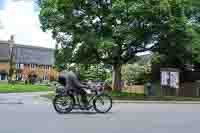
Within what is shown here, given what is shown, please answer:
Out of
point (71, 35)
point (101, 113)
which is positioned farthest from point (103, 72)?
point (101, 113)

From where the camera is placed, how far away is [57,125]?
13.3m

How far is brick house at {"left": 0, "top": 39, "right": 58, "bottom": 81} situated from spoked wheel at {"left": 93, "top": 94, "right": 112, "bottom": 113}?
101m

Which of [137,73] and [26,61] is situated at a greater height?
[26,61]

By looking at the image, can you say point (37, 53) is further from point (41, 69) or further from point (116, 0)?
point (116, 0)

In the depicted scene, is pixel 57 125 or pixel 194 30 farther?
pixel 194 30

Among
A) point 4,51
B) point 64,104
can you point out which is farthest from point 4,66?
point 64,104

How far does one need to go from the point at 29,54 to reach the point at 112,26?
9275cm

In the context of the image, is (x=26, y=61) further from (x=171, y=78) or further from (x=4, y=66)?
(x=171, y=78)

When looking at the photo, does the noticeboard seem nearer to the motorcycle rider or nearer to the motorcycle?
the motorcycle

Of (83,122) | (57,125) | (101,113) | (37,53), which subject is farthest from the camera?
(37,53)

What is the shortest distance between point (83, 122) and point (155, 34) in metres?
24.3

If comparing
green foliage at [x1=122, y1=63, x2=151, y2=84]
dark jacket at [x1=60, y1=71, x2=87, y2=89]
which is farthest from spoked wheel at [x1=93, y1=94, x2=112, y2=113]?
green foliage at [x1=122, y1=63, x2=151, y2=84]

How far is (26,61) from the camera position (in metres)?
126

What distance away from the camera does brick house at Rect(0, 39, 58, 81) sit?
123625 millimetres
